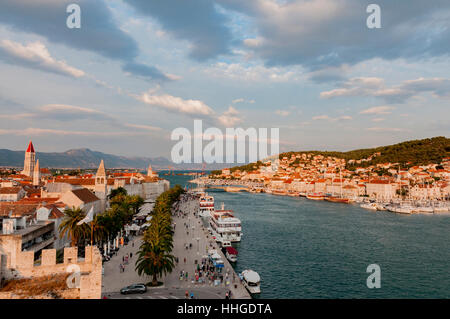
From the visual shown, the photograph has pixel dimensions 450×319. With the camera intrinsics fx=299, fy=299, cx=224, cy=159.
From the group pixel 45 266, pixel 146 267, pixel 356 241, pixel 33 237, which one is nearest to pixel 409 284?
pixel 356 241

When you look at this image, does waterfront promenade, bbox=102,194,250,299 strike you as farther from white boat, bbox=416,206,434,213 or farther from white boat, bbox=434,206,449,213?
white boat, bbox=434,206,449,213

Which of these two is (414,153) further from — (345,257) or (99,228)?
(99,228)

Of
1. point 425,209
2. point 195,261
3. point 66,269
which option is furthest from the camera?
point 425,209

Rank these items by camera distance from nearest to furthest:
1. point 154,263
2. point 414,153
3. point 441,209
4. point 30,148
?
point 154,263 < point 441,209 < point 30,148 < point 414,153

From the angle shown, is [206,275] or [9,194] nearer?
[206,275]

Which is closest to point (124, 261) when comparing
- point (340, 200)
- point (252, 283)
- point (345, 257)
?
point (252, 283)

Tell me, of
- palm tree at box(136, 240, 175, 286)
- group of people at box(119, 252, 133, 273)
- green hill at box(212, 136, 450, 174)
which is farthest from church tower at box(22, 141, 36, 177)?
green hill at box(212, 136, 450, 174)

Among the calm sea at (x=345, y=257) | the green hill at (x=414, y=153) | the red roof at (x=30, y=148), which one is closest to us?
the calm sea at (x=345, y=257)

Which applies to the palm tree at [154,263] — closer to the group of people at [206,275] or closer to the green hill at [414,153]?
the group of people at [206,275]

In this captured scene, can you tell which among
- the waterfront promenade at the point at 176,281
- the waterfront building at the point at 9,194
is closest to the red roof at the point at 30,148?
the waterfront building at the point at 9,194

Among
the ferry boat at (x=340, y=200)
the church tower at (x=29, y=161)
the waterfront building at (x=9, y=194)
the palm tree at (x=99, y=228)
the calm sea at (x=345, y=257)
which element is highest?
the church tower at (x=29, y=161)
